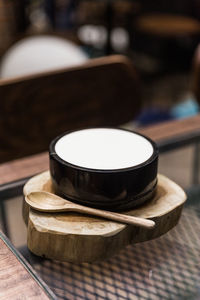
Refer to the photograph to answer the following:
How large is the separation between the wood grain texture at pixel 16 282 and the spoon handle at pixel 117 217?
0.29 ft

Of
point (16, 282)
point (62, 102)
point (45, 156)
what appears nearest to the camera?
point (16, 282)

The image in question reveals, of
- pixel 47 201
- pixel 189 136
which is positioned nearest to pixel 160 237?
pixel 47 201

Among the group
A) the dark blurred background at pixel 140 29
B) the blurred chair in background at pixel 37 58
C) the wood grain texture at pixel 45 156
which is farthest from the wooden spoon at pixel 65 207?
the dark blurred background at pixel 140 29

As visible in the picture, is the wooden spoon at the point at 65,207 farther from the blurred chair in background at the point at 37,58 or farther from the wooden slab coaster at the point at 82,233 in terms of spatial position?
the blurred chair in background at the point at 37,58

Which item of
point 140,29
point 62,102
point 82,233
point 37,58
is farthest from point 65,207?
point 140,29

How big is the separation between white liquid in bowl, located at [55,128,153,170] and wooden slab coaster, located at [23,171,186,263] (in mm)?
62

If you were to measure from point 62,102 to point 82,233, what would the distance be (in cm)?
64

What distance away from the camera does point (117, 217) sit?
0.48 metres

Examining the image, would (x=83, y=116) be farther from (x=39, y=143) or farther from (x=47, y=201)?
(x=47, y=201)

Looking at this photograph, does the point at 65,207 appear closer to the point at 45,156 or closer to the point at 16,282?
the point at 16,282

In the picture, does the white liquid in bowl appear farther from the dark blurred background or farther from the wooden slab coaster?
the dark blurred background

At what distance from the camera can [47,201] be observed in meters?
0.51

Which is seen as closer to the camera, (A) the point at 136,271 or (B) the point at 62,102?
(A) the point at 136,271

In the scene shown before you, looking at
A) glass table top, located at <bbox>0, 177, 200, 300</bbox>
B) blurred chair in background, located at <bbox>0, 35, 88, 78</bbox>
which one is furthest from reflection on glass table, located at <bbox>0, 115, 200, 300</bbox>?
blurred chair in background, located at <bbox>0, 35, 88, 78</bbox>
